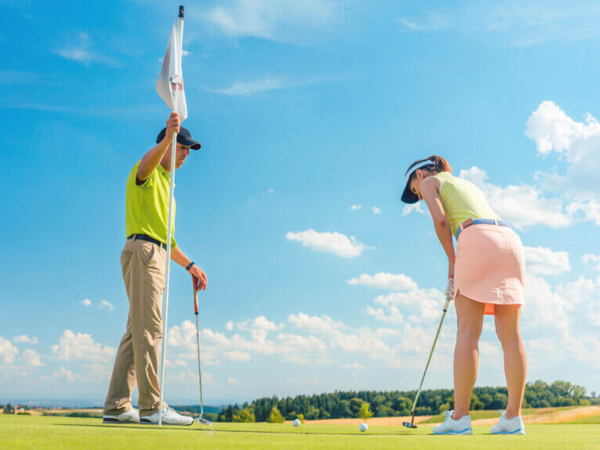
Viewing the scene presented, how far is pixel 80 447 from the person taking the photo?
252cm

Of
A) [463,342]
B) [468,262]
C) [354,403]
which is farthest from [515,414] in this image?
[354,403]

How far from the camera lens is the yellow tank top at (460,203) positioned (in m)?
4.61

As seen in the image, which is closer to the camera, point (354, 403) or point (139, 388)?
point (139, 388)

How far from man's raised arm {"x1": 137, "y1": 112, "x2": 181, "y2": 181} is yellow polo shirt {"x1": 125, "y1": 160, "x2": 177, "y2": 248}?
0.11m

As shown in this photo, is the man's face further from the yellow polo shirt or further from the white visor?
the white visor

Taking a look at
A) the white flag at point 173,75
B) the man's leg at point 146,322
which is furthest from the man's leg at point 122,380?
the white flag at point 173,75

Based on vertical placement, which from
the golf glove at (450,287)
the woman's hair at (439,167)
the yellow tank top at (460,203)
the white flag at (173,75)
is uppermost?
the white flag at (173,75)

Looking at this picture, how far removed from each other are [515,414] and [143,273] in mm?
3423

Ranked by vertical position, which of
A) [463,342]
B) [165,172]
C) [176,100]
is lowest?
[463,342]

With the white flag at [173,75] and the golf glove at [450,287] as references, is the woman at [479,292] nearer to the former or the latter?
the golf glove at [450,287]

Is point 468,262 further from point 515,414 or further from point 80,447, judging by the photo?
point 80,447

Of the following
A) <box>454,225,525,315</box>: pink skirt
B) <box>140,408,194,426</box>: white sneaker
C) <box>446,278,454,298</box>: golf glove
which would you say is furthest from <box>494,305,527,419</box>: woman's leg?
<box>140,408,194,426</box>: white sneaker

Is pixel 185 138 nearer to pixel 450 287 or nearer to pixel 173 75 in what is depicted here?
pixel 173 75

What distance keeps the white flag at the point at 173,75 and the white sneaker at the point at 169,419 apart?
107 inches
